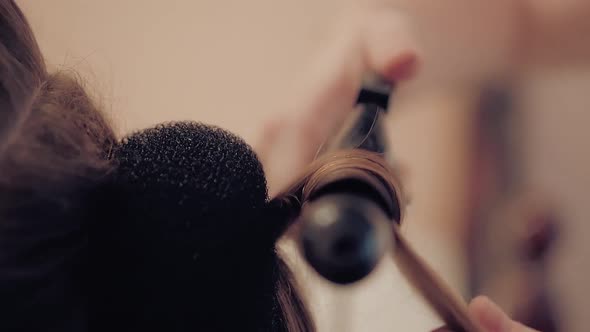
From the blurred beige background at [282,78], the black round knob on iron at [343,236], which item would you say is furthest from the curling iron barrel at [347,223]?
the blurred beige background at [282,78]

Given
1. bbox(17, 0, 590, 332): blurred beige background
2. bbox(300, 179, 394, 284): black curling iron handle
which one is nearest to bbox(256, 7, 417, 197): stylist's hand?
bbox(17, 0, 590, 332): blurred beige background

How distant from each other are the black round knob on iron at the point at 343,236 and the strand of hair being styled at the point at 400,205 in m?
0.03

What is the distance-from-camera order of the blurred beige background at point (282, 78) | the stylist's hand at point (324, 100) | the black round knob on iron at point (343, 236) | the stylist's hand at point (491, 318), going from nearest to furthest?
1. the black round knob on iron at point (343, 236)
2. the stylist's hand at point (491, 318)
3. the stylist's hand at point (324, 100)
4. the blurred beige background at point (282, 78)

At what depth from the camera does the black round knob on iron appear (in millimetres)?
188

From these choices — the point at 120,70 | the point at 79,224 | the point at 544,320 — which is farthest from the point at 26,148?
the point at 544,320

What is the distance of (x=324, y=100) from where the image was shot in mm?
592

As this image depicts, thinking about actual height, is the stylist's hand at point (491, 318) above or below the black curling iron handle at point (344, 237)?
below

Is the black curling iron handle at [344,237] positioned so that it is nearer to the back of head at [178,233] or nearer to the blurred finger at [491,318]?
the back of head at [178,233]

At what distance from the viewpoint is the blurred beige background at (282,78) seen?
0.81 m

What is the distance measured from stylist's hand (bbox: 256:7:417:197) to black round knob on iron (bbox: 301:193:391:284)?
30cm

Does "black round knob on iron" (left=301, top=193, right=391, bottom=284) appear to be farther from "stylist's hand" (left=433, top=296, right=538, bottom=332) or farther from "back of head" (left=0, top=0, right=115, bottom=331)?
"stylist's hand" (left=433, top=296, right=538, bottom=332)

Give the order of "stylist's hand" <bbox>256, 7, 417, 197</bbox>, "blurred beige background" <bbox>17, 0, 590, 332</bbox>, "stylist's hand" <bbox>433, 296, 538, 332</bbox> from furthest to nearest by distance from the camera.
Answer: "blurred beige background" <bbox>17, 0, 590, 332</bbox>
"stylist's hand" <bbox>256, 7, 417, 197</bbox>
"stylist's hand" <bbox>433, 296, 538, 332</bbox>

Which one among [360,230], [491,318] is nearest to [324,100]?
[491,318]

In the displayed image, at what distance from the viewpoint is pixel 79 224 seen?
245 millimetres
